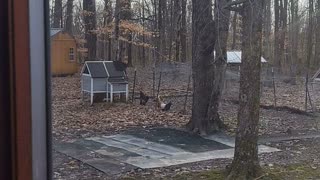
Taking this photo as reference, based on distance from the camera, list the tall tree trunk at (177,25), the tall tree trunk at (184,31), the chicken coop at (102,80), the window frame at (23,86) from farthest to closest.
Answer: the chicken coop at (102,80) → the tall tree trunk at (177,25) → the tall tree trunk at (184,31) → the window frame at (23,86)

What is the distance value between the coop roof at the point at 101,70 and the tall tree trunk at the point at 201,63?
180 centimetres

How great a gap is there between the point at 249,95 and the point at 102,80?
348 centimetres

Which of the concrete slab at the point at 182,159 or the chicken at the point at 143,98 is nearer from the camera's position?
the concrete slab at the point at 182,159

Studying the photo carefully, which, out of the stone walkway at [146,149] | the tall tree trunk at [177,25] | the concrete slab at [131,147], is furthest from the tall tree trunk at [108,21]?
the concrete slab at [131,147]

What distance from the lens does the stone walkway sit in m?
3.06

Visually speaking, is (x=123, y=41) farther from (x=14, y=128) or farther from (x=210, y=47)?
(x=14, y=128)

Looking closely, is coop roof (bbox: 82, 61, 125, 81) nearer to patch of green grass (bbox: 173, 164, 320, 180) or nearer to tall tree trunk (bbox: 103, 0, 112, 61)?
tall tree trunk (bbox: 103, 0, 112, 61)

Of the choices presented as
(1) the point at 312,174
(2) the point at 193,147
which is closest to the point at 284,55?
(2) the point at 193,147

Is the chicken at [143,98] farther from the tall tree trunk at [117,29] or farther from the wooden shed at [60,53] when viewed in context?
the tall tree trunk at [117,29]

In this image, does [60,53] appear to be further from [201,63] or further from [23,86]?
[23,86]

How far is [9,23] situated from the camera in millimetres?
394

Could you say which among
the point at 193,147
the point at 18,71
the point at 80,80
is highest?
the point at 18,71

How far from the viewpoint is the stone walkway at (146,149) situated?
10.1ft

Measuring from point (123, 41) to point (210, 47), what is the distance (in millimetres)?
3976
